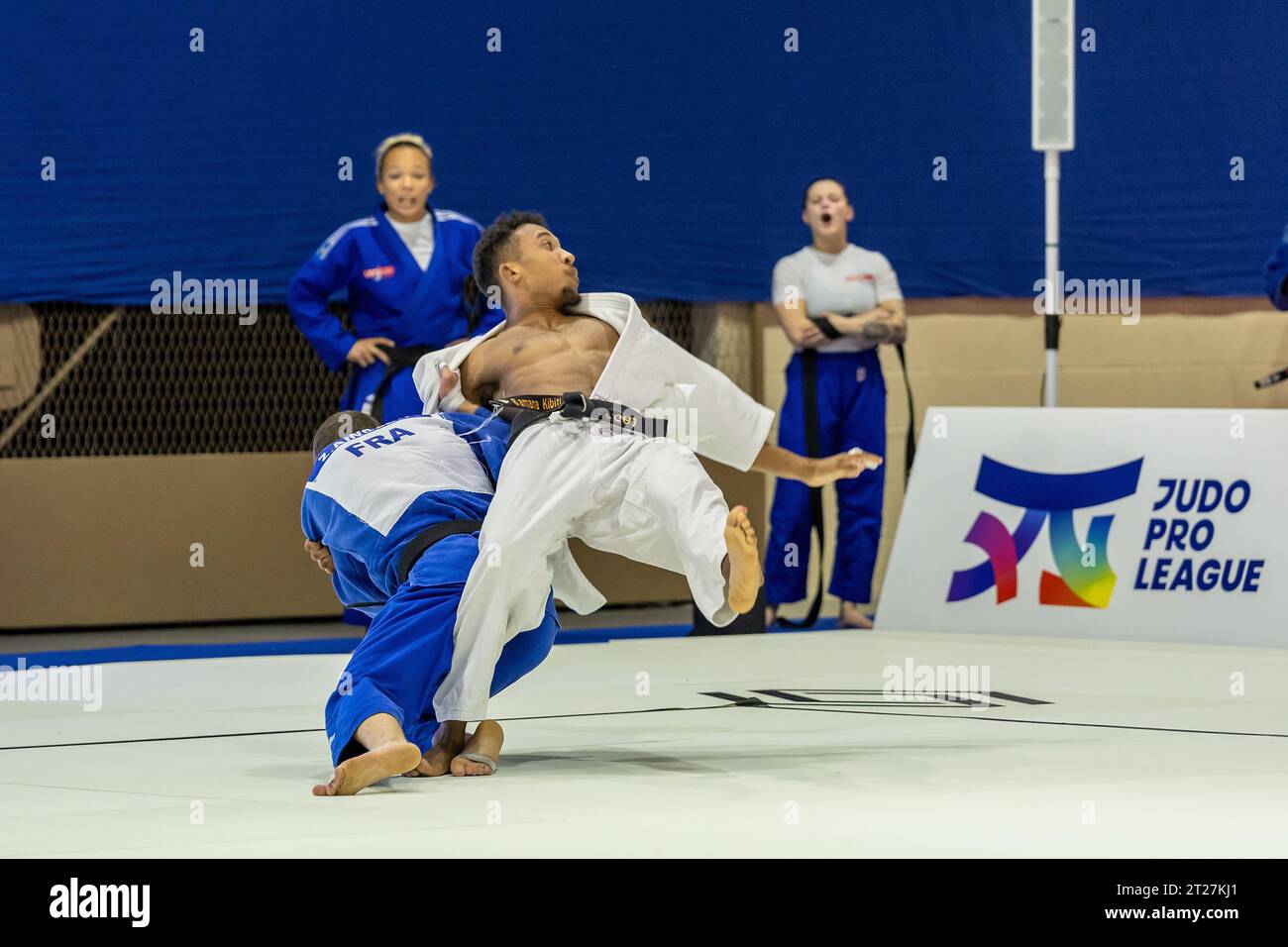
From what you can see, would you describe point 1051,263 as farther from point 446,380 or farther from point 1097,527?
point 446,380

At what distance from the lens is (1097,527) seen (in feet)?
19.6

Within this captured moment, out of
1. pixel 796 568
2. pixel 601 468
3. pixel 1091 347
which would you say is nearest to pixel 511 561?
pixel 601 468

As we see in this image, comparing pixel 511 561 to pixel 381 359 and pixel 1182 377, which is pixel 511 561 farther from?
pixel 1182 377

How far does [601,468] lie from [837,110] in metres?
4.29

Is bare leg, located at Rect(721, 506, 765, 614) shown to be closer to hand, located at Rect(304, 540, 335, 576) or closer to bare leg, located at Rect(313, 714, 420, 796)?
bare leg, located at Rect(313, 714, 420, 796)

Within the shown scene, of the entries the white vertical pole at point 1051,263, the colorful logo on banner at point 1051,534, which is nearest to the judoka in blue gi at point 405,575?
the colorful logo on banner at point 1051,534

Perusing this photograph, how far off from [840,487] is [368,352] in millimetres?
1878

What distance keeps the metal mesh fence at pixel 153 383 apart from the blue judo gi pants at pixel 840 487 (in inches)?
72.2

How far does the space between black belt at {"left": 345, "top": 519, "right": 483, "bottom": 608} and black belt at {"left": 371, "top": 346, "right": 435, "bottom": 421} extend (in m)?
2.72

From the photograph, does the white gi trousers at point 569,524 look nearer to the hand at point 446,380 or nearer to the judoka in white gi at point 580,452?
the judoka in white gi at point 580,452

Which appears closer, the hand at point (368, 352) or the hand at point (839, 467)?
the hand at point (839, 467)

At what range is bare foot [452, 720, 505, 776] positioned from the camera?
3637mm

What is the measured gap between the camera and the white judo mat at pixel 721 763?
2.90m

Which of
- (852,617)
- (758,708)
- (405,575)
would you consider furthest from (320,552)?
(852,617)
